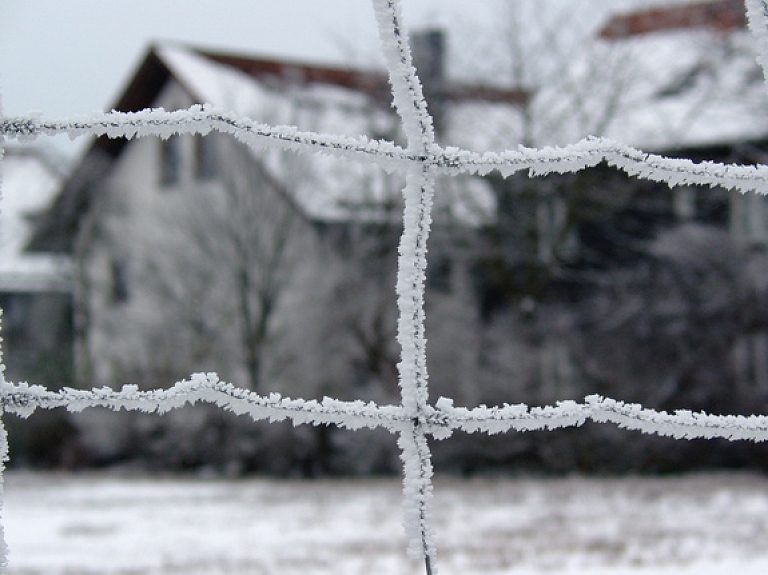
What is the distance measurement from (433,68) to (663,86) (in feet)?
11.0

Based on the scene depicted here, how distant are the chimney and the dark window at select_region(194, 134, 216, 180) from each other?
127 inches

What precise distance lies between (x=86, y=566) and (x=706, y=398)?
7848 millimetres

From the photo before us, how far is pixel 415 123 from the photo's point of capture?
133 cm

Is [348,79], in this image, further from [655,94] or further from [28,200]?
[28,200]

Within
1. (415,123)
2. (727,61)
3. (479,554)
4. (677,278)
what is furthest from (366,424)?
(727,61)

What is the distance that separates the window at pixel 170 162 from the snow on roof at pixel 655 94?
6464 millimetres

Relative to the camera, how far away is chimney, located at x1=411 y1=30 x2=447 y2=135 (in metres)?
14.7

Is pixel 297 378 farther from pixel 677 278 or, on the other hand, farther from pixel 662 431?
pixel 662 431

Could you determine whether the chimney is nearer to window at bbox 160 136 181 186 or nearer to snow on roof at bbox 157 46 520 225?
snow on roof at bbox 157 46 520 225

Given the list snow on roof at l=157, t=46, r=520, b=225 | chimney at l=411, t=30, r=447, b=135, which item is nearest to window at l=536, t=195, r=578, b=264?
snow on roof at l=157, t=46, r=520, b=225

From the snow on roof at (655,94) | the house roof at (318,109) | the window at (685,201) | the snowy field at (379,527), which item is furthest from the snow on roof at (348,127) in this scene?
the snowy field at (379,527)

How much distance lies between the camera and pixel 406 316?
1.29 meters

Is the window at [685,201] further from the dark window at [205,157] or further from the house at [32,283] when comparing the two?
the house at [32,283]

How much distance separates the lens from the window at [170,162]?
57.2 feet
